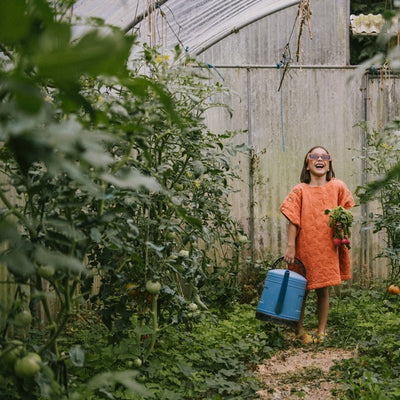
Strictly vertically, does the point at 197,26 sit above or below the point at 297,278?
above

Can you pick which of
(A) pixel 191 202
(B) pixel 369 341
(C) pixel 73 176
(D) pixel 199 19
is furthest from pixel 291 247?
(C) pixel 73 176

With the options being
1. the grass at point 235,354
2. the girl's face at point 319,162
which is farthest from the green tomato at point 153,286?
the girl's face at point 319,162

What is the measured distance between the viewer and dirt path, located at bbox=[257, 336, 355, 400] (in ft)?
8.44

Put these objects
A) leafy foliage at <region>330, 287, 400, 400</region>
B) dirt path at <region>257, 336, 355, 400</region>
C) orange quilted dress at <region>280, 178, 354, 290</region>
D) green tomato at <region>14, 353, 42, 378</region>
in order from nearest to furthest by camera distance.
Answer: green tomato at <region>14, 353, 42, 378</region>, leafy foliage at <region>330, 287, 400, 400</region>, dirt path at <region>257, 336, 355, 400</region>, orange quilted dress at <region>280, 178, 354, 290</region>

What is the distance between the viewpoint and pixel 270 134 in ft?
15.6

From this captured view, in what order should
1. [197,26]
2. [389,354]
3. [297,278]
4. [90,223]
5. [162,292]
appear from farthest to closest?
[197,26] < [297,278] < [389,354] < [162,292] < [90,223]

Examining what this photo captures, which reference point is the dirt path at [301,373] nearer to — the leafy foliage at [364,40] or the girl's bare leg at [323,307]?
the girl's bare leg at [323,307]

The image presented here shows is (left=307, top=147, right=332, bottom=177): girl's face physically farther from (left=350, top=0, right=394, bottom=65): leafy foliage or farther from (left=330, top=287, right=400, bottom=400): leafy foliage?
(left=350, top=0, right=394, bottom=65): leafy foliage

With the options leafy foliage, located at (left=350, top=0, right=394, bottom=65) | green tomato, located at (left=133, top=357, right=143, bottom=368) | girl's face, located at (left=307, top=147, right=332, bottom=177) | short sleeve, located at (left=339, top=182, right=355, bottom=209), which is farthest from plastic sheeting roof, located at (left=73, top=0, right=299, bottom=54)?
leafy foliage, located at (left=350, top=0, right=394, bottom=65)

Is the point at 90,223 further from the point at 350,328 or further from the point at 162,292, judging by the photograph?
the point at 350,328

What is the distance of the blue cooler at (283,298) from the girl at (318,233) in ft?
0.72

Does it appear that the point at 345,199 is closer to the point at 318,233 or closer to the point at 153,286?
the point at 318,233

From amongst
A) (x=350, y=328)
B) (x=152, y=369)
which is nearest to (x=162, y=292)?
(x=152, y=369)

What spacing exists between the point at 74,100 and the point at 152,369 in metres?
2.11
